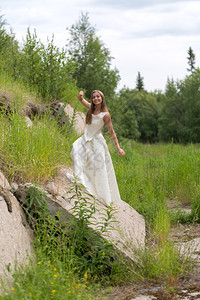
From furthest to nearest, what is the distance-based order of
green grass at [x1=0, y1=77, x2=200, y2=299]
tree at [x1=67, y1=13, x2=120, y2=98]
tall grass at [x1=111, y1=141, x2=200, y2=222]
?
tree at [x1=67, y1=13, x2=120, y2=98]
tall grass at [x1=111, y1=141, x2=200, y2=222]
green grass at [x1=0, y1=77, x2=200, y2=299]

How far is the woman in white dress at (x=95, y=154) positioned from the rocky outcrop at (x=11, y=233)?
154 centimetres

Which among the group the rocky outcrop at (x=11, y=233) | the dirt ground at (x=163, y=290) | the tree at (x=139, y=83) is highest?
the tree at (x=139, y=83)

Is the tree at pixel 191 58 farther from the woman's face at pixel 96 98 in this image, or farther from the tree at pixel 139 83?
the woman's face at pixel 96 98

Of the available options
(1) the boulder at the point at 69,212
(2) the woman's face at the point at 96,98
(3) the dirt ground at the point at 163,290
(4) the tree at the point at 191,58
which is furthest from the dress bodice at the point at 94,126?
(4) the tree at the point at 191,58

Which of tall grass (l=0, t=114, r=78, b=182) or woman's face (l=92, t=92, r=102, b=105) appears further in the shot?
woman's face (l=92, t=92, r=102, b=105)

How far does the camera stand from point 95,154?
702cm

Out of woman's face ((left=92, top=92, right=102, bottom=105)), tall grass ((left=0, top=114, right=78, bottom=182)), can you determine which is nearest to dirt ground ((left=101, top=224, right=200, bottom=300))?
tall grass ((left=0, top=114, right=78, bottom=182))

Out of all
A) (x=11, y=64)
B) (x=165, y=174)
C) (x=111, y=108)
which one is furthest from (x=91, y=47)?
(x=165, y=174)

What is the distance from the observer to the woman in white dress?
694 centimetres

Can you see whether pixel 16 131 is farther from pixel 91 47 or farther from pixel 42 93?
pixel 91 47

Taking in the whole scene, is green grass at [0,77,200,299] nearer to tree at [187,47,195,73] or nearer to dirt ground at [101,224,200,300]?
dirt ground at [101,224,200,300]

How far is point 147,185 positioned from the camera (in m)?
9.88

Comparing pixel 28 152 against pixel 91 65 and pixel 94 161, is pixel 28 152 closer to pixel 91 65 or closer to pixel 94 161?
pixel 94 161

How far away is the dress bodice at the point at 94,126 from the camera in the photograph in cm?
698
